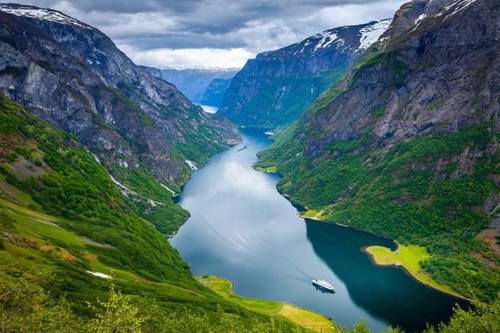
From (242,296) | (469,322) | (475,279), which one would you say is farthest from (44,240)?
(475,279)

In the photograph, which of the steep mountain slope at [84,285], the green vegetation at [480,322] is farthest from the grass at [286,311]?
the green vegetation at [480,322]

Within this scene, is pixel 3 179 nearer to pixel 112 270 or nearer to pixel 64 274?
pixel 112 270

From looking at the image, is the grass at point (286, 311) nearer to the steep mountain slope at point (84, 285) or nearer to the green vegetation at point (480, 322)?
the steep mountain slope at point (84, 285)

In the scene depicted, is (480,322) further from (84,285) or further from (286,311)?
(286,311)

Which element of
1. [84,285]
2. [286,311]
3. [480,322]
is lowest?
[84,285]

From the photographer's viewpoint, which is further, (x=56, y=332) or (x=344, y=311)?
(x=344, y=311)

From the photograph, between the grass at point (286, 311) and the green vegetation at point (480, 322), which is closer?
the green vegetation at point (480, 322)

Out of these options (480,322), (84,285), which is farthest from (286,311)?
(480,322)

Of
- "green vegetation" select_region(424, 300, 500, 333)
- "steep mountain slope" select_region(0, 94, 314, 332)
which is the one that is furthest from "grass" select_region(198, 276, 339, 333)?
"green vegetation" select_region(424, 300, 500, 333)

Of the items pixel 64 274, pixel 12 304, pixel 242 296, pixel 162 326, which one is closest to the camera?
pixel 12 304

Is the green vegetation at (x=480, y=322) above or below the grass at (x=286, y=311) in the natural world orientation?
below

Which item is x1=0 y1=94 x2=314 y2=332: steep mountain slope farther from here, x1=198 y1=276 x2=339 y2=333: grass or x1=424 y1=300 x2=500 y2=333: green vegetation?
x1=424 y1=300 x2=500 y2=333: green vegetation
